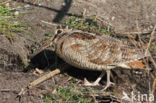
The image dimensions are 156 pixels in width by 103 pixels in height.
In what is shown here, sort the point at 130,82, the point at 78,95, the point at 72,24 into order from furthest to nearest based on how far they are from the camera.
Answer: the point at 72,24 < the point at 130,82 < the point at 78,95

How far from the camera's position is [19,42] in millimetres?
5293

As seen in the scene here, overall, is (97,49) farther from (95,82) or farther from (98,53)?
(95,82)

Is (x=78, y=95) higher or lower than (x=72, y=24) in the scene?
lower

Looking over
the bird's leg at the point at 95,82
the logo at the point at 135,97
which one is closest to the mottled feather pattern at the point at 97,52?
the bird's leg at the point at 95,82

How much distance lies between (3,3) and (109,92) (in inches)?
103

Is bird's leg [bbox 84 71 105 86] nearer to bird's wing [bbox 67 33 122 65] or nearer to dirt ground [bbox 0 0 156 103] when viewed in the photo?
dirt ground [bbox 0 0 156 103]

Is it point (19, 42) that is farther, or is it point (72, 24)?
point (72, 24)

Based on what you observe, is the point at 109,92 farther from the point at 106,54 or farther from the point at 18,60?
the point at 18,60

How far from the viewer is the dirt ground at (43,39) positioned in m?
4.58

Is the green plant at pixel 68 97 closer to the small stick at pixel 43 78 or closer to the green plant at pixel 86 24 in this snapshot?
the small stick at pixel 43 78

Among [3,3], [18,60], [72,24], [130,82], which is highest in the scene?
[3,3]

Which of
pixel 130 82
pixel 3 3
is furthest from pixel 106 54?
pixel 3 3

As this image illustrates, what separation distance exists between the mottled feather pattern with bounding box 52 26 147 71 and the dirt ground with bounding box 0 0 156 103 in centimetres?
33

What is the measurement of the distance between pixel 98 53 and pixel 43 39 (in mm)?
1324
